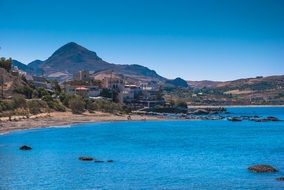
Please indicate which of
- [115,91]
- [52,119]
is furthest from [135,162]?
[115,91]

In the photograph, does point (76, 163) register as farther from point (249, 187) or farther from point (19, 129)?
point (19, 129)

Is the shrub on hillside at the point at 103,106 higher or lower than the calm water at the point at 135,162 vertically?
higher

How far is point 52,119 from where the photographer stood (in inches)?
3984

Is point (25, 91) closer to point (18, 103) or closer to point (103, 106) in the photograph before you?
point (103, 106)

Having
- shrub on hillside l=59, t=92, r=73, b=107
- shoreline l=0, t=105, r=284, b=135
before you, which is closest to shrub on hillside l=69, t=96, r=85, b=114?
shoreline l=0, t=105, r=284, b=135

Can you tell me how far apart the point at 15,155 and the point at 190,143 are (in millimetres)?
28106

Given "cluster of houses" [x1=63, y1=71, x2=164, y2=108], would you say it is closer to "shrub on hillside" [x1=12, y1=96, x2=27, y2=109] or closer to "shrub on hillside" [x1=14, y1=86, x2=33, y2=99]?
"shrub on hillside" [x1=14, y1=86, x2=33, y2=99]

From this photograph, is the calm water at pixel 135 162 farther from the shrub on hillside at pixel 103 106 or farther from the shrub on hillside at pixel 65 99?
the shrub on hillside at pixel 103 106

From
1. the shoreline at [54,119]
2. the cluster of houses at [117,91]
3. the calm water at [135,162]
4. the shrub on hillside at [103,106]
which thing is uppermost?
the cluster of houses at [117,91]

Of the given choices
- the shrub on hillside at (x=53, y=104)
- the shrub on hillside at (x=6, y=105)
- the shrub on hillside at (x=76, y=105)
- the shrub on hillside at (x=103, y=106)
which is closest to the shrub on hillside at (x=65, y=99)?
the shrub on hillside at (x=76, y=105)

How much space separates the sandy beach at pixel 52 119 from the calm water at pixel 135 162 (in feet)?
20.7

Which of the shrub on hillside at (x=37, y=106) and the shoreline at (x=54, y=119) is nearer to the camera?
the shoreline at (x=54, y=119)

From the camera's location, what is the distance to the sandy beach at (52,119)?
275 ft

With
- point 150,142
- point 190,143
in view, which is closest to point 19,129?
point 150,142
